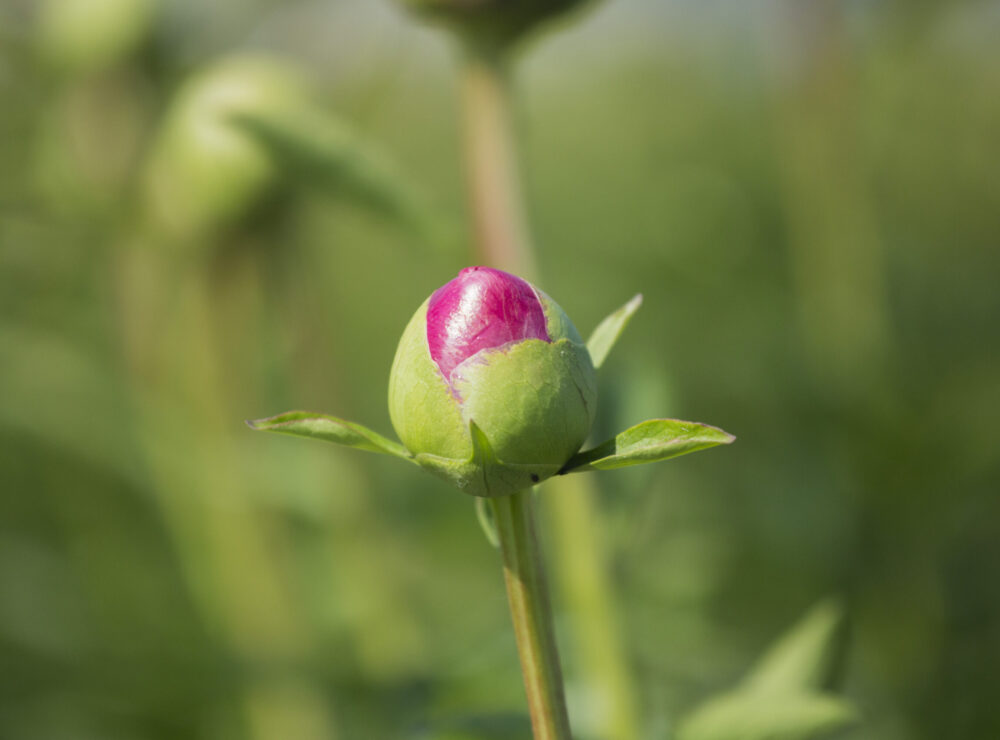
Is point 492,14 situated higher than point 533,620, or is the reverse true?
point 492,14

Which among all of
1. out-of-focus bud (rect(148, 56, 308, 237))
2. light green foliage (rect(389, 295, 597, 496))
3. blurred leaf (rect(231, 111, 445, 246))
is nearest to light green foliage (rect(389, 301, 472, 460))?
light green foliage (rect(389, 295, 597, 496))

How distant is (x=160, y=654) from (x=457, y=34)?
0.72m

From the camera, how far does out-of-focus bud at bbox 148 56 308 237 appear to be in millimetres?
803

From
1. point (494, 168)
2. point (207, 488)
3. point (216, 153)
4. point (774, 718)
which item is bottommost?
point (774, 718)

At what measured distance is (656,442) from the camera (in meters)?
0.34

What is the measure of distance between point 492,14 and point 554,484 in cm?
30

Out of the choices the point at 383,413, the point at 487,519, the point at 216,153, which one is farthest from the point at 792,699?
the point at 383,413

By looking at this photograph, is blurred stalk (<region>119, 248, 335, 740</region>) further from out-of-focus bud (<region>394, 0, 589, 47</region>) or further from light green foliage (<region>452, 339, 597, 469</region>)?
light green foliage (<region>452, 339, 597, 469</region>)

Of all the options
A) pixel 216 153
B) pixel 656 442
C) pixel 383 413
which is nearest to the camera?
pixel 656 442

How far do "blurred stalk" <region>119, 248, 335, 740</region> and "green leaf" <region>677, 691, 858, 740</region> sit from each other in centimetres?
49

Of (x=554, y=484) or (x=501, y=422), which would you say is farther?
(x=554, y=484)

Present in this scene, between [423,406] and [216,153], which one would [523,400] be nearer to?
[423,406]

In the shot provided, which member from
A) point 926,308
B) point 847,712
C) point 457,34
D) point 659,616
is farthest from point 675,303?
point 847,712

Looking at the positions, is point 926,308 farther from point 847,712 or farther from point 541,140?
point 541,140
